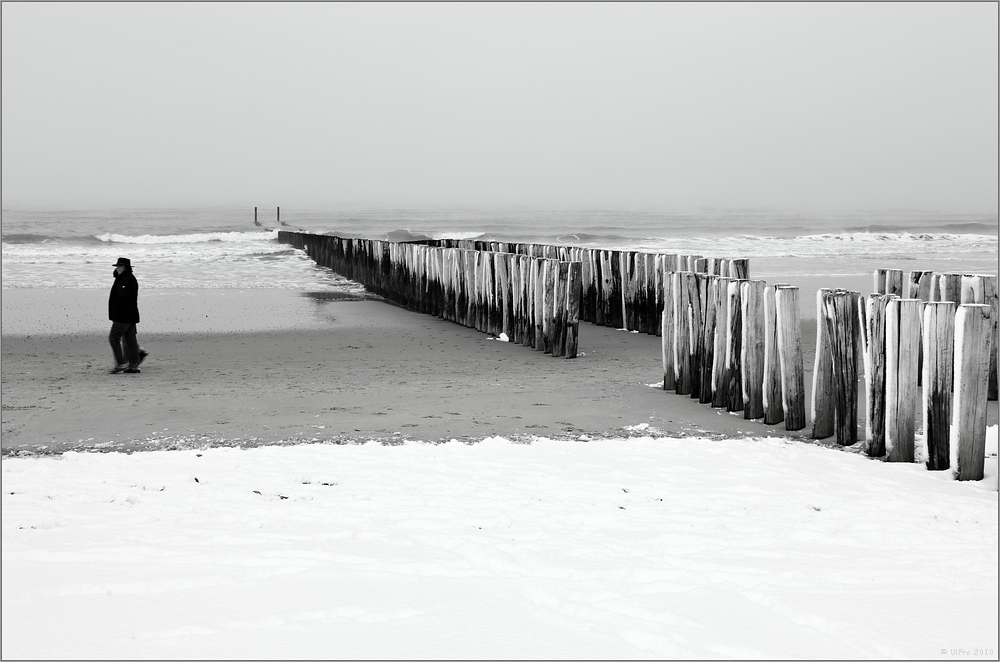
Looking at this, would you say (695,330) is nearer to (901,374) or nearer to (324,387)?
(901,374)

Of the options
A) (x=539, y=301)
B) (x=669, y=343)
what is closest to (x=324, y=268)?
(x=539, y=301)

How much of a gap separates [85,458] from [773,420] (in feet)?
16.6

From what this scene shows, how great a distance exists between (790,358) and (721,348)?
847mm

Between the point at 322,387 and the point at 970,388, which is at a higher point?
the point at 970,388

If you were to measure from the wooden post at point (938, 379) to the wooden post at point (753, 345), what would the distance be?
1.57 meters

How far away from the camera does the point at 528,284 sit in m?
11.4

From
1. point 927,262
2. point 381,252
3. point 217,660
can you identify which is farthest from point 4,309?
point 927,262

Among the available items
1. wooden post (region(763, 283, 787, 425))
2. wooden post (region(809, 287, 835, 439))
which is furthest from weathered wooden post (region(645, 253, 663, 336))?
wooden post (region(809, 287, 835, 439))

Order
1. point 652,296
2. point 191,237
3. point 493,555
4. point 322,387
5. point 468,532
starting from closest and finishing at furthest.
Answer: point 493,555 → point 468,532 → point 322,387 → point 652,296 → point 191,237

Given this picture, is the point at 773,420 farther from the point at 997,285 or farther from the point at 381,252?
the point at 381,252

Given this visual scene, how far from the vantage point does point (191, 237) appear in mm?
47500

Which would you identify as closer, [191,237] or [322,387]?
[322,387]

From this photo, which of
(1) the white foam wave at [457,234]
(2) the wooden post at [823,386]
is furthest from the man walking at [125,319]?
(1) the white foam wave at [457,234]

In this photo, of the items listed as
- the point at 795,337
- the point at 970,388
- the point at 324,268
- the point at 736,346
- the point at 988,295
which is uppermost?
the point at 324,268
